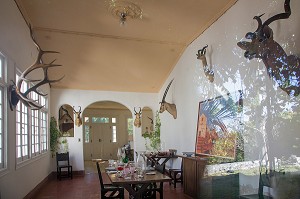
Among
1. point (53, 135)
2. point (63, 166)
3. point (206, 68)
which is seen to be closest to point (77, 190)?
point (63, 166)

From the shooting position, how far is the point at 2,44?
414 centimetres

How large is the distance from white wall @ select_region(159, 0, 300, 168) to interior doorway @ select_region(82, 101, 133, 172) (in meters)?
7.76

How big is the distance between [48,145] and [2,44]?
5.06 metres

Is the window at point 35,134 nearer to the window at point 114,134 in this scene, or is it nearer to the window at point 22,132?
the window at point 22,132

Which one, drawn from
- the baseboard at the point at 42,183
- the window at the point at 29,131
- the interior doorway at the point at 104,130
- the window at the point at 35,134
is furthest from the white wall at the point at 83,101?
the interior doorway at the point at 104,130

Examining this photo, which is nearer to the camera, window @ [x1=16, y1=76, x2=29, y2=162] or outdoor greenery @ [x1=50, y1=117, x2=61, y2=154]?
window @ [x1=16, y1=76, x2=29, y2=162]

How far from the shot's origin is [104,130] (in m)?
14.6

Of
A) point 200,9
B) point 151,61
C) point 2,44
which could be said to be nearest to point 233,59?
point 200,9

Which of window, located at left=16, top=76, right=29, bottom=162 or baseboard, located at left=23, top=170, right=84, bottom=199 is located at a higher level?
window, located at left=16, top=76, right=29, bottom=162

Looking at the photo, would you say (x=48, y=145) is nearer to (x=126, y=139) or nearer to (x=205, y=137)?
(x=205, y=137)

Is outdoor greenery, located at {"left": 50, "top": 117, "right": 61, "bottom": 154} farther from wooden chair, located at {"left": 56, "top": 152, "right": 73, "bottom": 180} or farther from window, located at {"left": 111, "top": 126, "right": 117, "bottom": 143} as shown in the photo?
window, located at {"left": 111, "top": 126, "right": 117, "bottom": 143}

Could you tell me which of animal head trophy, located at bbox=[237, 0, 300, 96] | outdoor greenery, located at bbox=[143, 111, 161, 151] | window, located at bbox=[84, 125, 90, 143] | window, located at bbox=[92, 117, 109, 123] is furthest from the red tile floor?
window, located at bbox=[92, 117, 109, 123]

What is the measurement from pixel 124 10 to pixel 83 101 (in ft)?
16.3

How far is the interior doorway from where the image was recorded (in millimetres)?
14242
